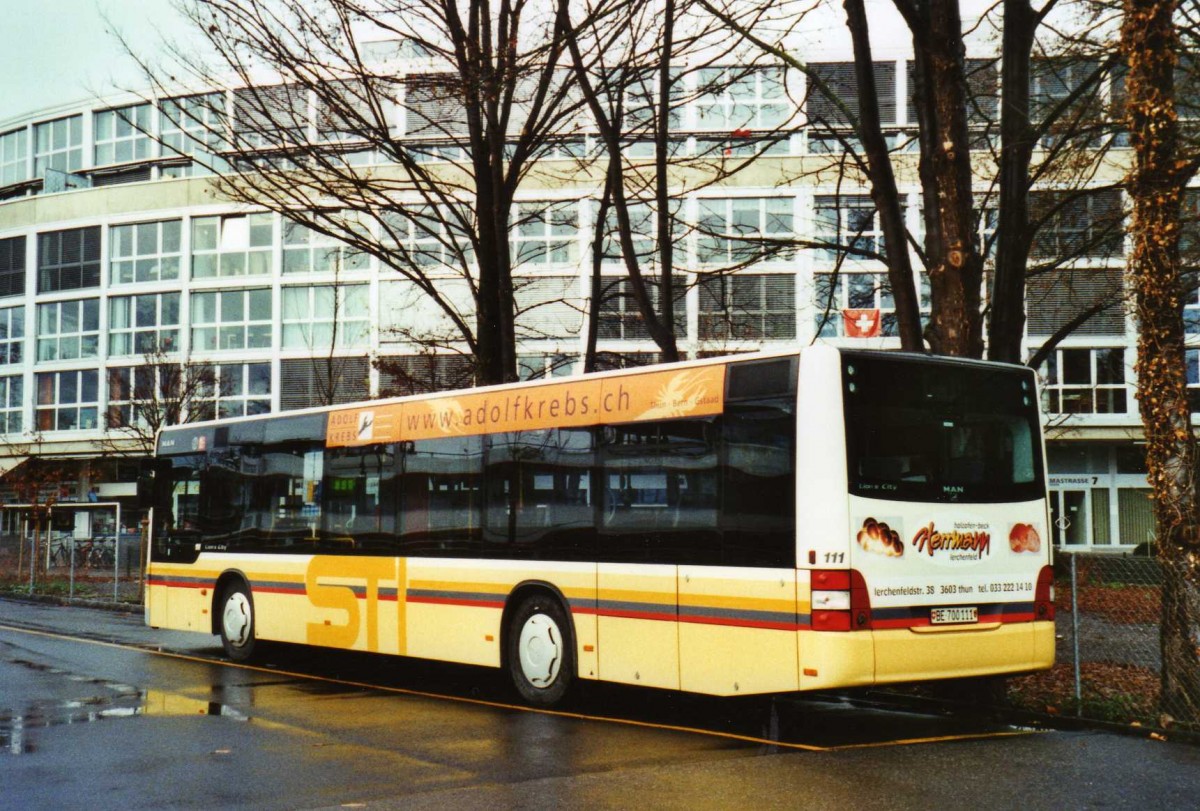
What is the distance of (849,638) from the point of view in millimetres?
9727

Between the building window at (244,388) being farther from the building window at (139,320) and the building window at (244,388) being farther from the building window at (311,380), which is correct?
the building window at (139,320)

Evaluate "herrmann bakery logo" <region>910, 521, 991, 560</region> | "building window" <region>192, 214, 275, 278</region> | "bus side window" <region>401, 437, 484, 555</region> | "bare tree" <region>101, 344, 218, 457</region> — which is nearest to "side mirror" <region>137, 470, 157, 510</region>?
"bus side window" <region>401, 437, 484, 555</region>

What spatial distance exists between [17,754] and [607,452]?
4794 mm

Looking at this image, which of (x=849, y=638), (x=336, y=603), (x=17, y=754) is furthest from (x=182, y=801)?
(x=336, y=603)

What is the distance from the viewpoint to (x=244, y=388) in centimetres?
5406

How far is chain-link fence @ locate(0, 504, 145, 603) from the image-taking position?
110 feet

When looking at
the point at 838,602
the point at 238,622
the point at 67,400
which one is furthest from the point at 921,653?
the point at 67,400

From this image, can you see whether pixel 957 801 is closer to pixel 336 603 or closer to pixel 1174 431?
pixel 1174 431

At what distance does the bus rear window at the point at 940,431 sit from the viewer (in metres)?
10.1

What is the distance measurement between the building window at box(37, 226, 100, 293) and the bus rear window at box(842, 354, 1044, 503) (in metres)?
51.2

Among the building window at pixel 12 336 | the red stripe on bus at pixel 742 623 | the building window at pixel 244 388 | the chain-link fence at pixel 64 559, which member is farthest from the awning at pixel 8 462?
the red stripe on bus at pixel 742 623

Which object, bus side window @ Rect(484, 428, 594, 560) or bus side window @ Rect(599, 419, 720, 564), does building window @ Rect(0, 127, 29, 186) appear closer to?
bus side window @ Rect(484, 428, 594, 560)

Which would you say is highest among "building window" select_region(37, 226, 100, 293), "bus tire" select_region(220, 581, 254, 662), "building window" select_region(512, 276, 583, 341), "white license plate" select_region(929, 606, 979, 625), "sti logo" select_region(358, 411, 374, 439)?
"building window" select_region(37, 226, 100, 293)

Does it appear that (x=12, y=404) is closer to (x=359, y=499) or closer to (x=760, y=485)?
(x=359, y=499)
